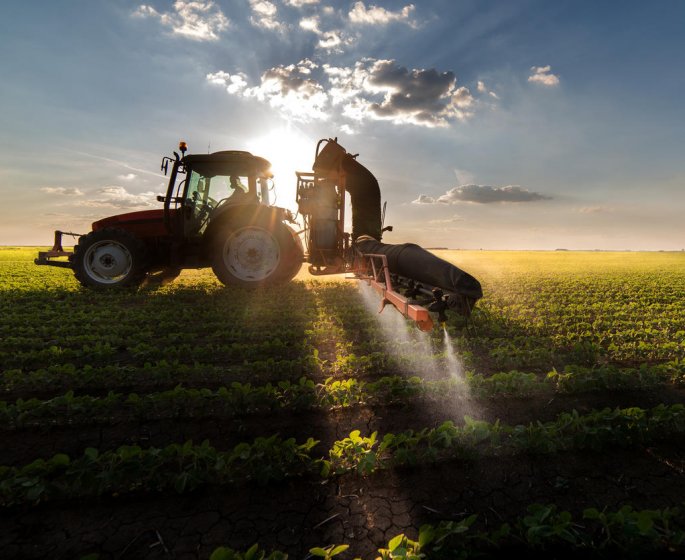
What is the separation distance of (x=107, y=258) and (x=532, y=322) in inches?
380

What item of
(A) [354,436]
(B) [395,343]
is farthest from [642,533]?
(B) [395,343]

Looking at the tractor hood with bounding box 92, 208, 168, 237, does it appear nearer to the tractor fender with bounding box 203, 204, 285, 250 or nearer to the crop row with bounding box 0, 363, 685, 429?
the tractor fender with bounding box 203, 204, 285, 250

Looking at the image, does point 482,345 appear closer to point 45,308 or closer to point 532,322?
point 532,322

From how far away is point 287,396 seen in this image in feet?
12.1

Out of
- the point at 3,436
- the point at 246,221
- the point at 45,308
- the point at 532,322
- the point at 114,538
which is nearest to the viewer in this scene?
the point at 114,538

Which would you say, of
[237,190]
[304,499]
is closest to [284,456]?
[304,499]

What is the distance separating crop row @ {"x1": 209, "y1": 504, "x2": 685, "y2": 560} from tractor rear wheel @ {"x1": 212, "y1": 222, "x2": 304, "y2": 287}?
23.0ft

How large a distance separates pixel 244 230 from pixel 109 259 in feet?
11.7

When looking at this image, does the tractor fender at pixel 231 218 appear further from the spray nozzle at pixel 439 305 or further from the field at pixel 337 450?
the spray nozzle at pixel 439 305

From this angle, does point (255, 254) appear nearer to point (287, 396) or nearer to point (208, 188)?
point (208, 188)

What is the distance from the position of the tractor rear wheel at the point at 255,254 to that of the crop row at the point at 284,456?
20.0ft

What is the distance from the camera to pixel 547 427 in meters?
3.04

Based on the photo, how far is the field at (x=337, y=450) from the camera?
202cm

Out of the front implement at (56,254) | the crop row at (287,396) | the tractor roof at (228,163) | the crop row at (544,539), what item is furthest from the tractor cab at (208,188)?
the crop row at (544,539)
